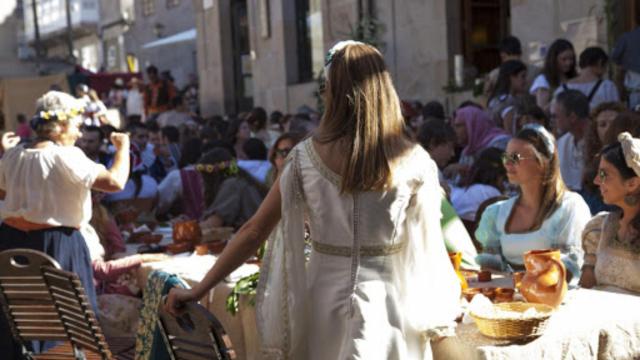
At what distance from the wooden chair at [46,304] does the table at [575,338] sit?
60.6 inches

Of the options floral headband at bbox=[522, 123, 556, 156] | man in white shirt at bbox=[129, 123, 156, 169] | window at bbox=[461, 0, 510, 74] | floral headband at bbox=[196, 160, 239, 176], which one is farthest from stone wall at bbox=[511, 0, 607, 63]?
floral headband at bbox=[522, 123, 556, 156]

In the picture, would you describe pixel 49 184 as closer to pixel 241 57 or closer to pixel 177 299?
pixel 177 299

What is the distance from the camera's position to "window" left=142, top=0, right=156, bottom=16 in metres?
29.4

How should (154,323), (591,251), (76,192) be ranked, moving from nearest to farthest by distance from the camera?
(154,323), (591,251), (76,192)

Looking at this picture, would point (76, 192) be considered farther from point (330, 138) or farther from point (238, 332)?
point (330, 138)

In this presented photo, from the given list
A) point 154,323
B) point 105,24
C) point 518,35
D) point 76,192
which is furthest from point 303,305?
point 105,24

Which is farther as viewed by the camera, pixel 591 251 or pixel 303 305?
pixel 591 251

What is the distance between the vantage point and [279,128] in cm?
1181

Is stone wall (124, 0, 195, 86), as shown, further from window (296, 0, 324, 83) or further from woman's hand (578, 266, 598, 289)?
woman's hand (578, 266, 598, 289)

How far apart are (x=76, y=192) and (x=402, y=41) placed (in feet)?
28.1

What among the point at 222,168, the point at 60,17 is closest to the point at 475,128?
the point at 222,168

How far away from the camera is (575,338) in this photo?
116 inches

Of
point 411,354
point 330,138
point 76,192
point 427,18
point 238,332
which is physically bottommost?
point 238,332

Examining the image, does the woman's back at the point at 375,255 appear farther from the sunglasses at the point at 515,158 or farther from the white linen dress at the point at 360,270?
the sunglasses at the point at 515,158
